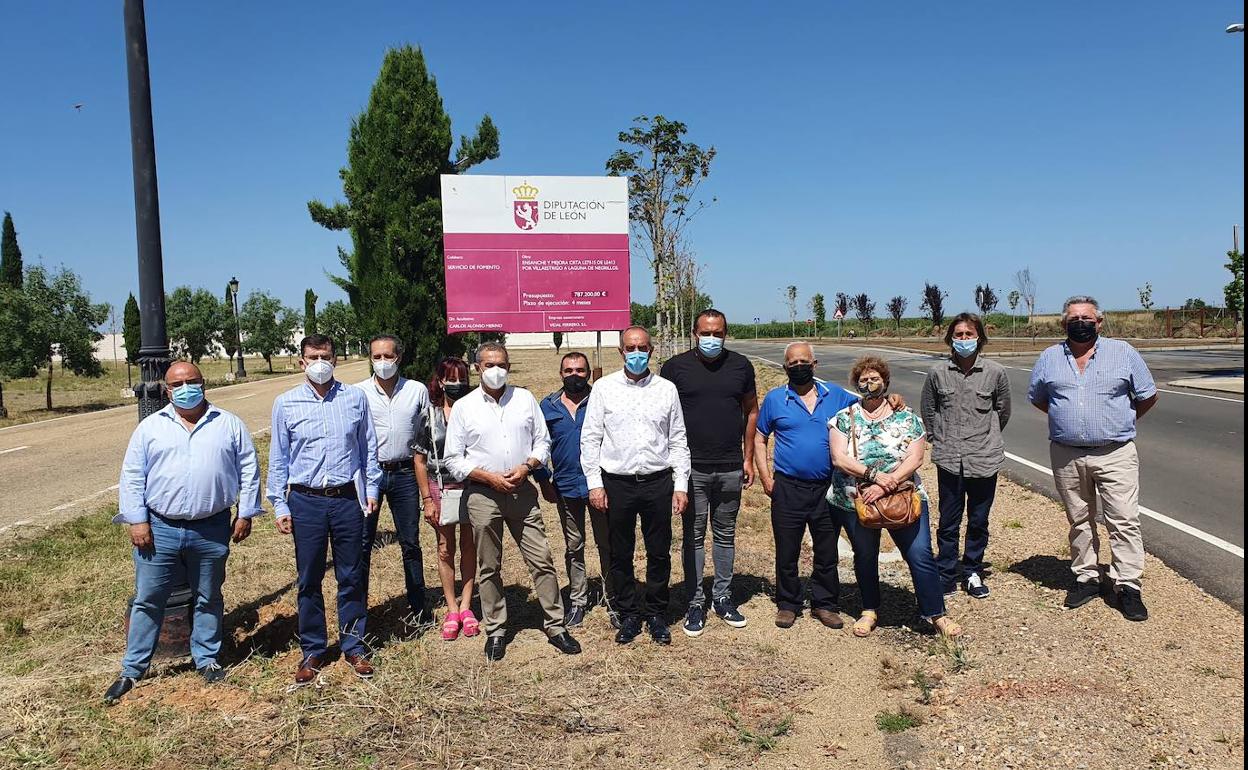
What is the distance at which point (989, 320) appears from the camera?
66.6 m

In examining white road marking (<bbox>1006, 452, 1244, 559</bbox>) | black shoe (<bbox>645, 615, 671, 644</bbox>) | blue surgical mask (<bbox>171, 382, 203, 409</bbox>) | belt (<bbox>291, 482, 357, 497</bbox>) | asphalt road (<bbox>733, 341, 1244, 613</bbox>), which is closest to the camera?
blue surgical mask (<bbox>171, 382, 203, 409</bbox>)

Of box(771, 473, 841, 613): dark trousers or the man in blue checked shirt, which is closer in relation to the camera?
the man in blue checked shirt

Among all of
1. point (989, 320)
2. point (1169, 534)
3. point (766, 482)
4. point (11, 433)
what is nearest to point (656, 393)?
point (766, 482)

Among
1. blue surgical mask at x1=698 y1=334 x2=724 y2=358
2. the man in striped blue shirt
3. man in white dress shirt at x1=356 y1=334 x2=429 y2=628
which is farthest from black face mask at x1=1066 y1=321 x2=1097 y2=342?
man in white dress shirt at x1=356 y1=334 x2=429 y2=628

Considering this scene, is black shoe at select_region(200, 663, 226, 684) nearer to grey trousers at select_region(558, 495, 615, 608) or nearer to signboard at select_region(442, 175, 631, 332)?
grey trousers at select_region(558, 495, 615, 608)

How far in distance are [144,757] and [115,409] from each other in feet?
86.3

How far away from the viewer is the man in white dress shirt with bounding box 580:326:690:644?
4.65 metres

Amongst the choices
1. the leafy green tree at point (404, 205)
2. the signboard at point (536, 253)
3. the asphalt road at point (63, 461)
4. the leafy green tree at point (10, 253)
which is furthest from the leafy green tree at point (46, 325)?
the signboard at point (536, 253)

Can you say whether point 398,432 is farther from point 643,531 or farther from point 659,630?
point 659,630

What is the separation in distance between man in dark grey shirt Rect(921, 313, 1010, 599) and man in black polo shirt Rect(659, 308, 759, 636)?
1.31m

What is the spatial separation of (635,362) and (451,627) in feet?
7.15

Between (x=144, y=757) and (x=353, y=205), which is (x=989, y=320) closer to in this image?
(x=353, y=205)

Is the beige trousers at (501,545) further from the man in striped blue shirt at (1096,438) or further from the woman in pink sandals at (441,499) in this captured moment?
the man in striped blue shirt at (1096,438)

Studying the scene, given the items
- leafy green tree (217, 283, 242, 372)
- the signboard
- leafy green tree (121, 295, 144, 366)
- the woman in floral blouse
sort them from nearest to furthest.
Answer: the woman in floral blouse < the signboard < leafy green tree (121, 295, 144, 366) < leafy green tree (217, 283, 242, 372)
